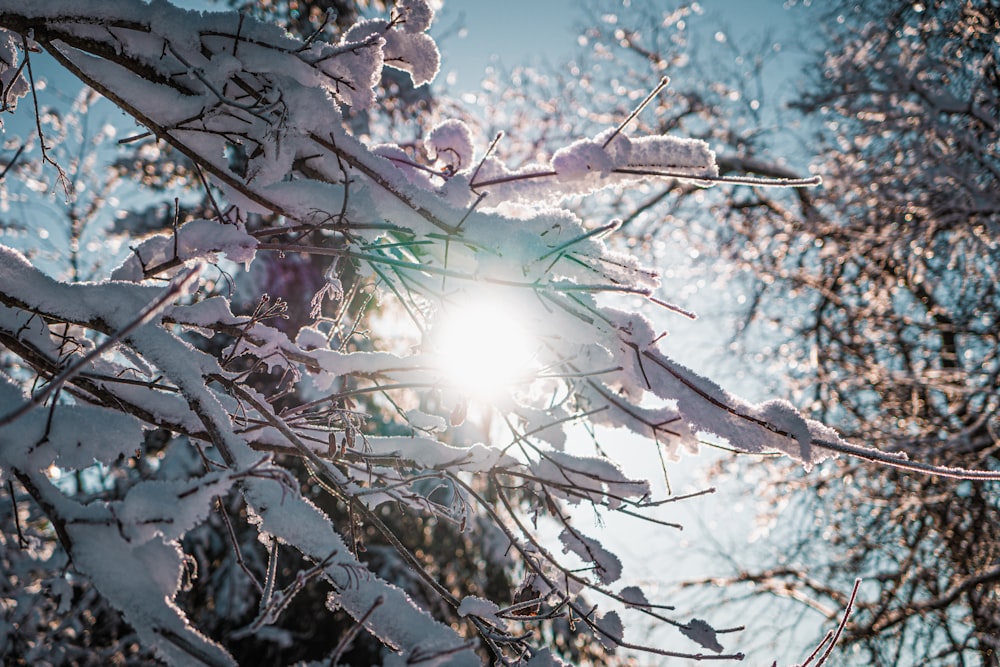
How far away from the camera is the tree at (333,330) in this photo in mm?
1038

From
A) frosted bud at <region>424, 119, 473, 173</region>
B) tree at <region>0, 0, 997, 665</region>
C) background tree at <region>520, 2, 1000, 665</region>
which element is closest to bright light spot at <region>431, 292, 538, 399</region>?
tree at <region>0, 0, 997, 665</region>

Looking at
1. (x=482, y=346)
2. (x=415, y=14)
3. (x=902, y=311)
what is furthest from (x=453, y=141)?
(x=902, y=311)

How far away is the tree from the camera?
3.41 ft

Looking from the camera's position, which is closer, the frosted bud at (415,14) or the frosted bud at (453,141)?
the frosted bud at (415,14)

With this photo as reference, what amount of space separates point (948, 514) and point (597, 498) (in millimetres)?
4939

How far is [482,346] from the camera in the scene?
1.48 metres

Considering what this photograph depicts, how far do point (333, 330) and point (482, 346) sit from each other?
0.56 m

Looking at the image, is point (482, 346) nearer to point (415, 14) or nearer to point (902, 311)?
point (415, 14)

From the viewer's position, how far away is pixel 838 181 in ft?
16.9

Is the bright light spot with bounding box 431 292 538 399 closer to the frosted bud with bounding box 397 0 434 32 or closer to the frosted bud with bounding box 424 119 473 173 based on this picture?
the frosted bud with bounding box 424 119 473 173

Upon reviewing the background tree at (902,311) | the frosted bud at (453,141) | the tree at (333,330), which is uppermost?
the background tree at (902,311)

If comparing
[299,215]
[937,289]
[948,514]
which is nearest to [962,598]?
[948,514]

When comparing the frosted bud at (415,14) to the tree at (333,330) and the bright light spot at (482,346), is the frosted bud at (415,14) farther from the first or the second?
the bright light spot at (482,346)

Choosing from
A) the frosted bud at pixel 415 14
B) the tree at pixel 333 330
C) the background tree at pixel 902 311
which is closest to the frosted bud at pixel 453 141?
the tree at pixel 333 330
